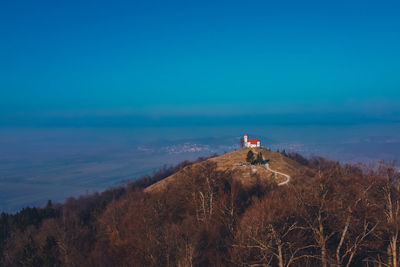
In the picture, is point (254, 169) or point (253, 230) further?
point (254, 169)

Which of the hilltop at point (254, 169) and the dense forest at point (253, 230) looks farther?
the hilltop at point (254, 169)

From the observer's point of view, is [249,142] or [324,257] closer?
[324,257]

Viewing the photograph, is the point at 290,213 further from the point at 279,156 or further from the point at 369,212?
the point at 279,156

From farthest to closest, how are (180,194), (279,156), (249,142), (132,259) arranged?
(249,142) < (279,156) < (180,194) < (132,259)

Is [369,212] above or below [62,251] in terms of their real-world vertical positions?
above

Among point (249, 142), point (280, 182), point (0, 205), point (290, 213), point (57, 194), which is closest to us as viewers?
point (290, 213)

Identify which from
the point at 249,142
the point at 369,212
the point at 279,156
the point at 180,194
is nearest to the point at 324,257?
the point at 369,212

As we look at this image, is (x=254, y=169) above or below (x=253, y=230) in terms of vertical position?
below

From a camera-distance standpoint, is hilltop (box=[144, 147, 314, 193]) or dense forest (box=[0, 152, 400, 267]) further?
hilltop (box=[144, 147, 314, 193])
